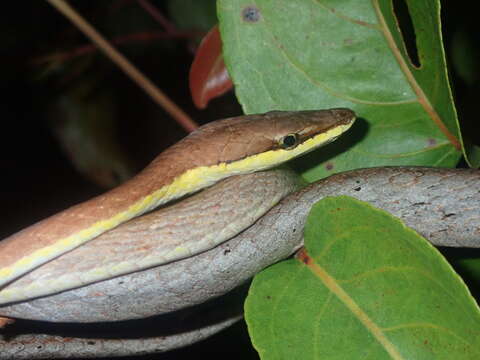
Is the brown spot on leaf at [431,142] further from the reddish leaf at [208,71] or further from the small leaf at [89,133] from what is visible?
the small leaf at [89,133]

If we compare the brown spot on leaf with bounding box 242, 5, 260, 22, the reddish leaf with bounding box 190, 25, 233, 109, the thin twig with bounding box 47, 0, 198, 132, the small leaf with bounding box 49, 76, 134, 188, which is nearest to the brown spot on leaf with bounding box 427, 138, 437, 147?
the brown spot on leaf with bounding box 242, 5, 260, 22

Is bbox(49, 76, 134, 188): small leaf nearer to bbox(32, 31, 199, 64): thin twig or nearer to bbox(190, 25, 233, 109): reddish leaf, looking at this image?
bbox(32, 31, 199, 64): thin twig

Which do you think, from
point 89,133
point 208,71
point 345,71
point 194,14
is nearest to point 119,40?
point 194,14

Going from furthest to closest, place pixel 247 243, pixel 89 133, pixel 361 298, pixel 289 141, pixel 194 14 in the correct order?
pixel 89 133 → pixel 194 14 → pixel 289 141 → pixel 247 243 → pixel 361 298

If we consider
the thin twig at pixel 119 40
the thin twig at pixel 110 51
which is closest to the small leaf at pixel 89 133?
the thin twig at pixel 119 40

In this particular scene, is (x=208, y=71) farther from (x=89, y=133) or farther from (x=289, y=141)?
(x=89, y=133)

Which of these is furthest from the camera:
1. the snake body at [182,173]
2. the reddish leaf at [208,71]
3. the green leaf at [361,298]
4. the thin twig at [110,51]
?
the thin twig at [110,51]
